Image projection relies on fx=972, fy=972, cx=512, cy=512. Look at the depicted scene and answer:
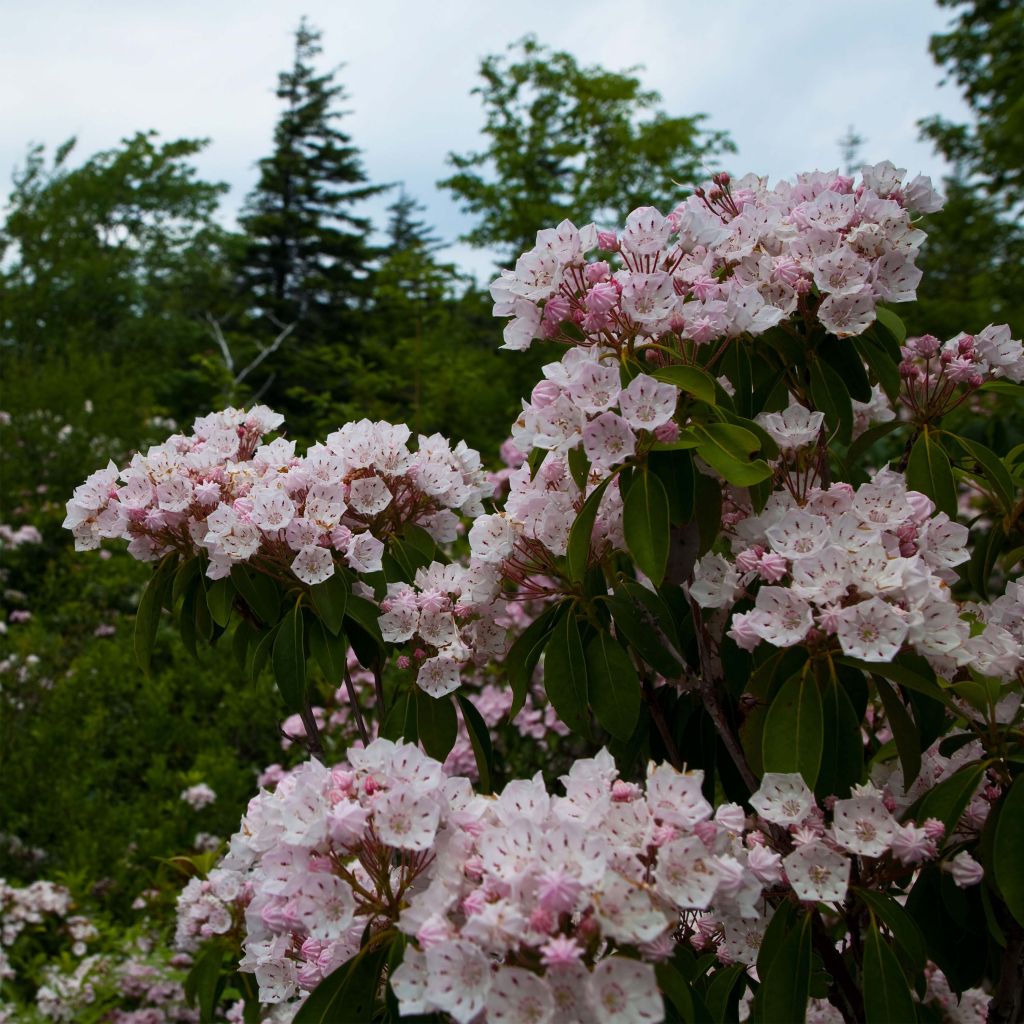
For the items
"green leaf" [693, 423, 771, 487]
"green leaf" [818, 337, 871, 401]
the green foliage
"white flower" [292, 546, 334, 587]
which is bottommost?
"white flower" [292, 546, 334, 587]

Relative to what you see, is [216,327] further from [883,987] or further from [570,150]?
[883,987]

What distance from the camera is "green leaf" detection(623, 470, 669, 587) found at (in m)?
1.43


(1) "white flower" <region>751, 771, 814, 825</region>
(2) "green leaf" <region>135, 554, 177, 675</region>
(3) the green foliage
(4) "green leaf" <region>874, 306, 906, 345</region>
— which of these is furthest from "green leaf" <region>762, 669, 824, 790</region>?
(3) the green foliage

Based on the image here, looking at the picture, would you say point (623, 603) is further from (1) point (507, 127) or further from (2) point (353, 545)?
(1) point (507, 127)

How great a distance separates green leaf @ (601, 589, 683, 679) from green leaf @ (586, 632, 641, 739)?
31mm

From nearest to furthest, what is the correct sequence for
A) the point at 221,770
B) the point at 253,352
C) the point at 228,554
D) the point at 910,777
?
the point at 910,777 → the point at 228,554 → the point at 221,770 → the point at 253,352

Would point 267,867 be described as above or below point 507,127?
below

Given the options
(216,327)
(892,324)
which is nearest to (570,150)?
(216,327)

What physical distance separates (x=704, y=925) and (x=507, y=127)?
12.2 metres

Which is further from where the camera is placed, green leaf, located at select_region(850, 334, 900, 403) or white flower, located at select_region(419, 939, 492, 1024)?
green leaf, located at select_region(850, 334, 900, 403)

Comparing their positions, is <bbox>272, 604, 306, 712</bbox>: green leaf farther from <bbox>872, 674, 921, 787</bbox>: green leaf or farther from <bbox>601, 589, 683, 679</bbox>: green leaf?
<bbox>872, 674, 921, 787</bbox>: green leaf

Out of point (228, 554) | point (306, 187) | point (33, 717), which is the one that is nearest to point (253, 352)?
point (306, 187)

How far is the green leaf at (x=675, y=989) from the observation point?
1122mm

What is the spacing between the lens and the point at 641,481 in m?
1.47
